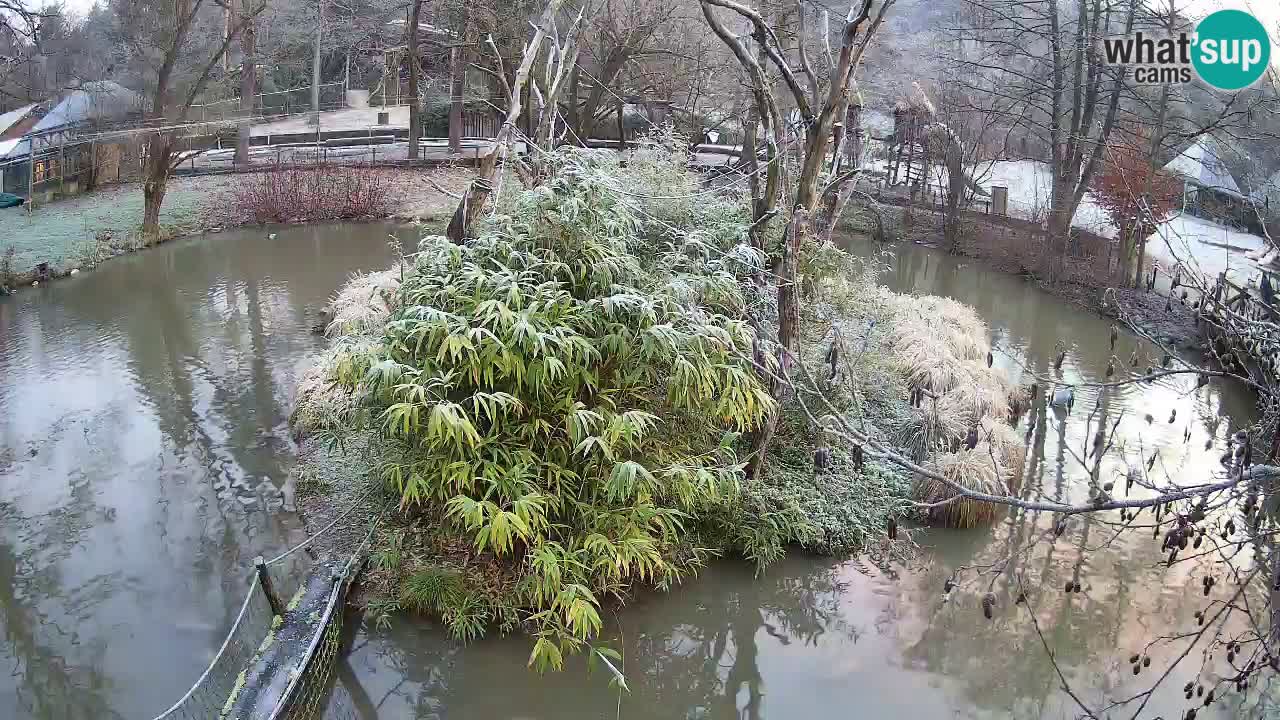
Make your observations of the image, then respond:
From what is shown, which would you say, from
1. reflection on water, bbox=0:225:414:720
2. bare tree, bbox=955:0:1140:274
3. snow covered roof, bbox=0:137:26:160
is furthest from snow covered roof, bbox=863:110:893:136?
snow covered roof, bbox=0:137:26:160

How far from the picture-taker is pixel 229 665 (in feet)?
16.7

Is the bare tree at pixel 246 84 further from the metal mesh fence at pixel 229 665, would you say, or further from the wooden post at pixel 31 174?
the metal mesh fence at pixel 229 665

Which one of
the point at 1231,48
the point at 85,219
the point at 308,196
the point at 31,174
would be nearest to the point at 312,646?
the point at 1231,48

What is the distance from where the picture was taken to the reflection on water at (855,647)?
500cm

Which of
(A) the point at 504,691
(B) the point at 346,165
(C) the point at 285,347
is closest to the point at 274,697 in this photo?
(A) the point at 504,691

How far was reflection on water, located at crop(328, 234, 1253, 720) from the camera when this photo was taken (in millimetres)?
5000

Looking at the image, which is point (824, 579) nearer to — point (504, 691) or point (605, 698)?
point (605, 698)

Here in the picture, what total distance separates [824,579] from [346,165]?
1434 cm

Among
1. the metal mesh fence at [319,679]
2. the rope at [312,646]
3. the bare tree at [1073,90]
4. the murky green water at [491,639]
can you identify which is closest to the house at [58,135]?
the murky green water at [491,639]

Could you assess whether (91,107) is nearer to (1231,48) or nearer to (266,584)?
(266,584)

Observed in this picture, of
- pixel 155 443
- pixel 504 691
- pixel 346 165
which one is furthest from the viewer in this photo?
pixel 346 165

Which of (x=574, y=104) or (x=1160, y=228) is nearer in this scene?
(x=1160, y=228)

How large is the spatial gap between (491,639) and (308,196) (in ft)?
39.6

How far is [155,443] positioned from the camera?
7.64m
